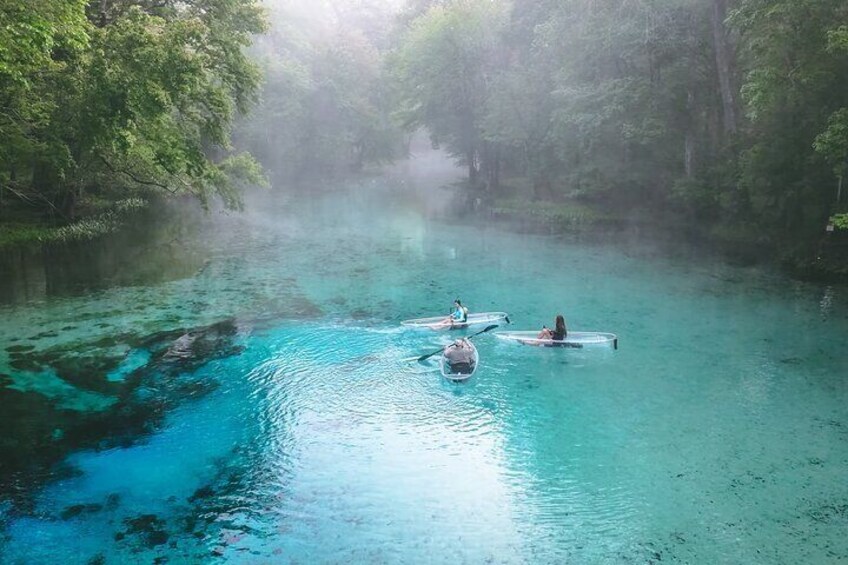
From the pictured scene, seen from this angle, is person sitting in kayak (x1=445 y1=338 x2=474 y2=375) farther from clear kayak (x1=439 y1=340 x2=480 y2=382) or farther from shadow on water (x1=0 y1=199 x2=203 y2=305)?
shadow on water (x1=0 y1=199 x2=203 y2=305)

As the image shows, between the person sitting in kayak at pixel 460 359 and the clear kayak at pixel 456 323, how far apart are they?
12.4 ft

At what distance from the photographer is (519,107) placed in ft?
152

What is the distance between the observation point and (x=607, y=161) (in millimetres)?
41125

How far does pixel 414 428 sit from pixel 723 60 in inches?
1091

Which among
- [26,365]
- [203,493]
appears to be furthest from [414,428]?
[26,365]

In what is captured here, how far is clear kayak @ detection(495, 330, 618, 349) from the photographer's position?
61.8 feet

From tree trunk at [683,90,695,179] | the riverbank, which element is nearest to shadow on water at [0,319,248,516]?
the riverbank

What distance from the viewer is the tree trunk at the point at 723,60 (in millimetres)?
32156

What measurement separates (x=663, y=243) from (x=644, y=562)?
26554mm

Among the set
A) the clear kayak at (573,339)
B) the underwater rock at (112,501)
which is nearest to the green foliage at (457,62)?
the clear kayak at (573,339)

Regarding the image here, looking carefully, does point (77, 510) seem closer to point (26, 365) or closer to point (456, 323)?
point (26, 365)

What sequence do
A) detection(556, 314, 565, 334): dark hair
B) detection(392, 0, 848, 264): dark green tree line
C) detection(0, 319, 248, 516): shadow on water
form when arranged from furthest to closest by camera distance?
detection(392, 0, 848, 264): dark green tree line < detection(556, 314, 565, 334): dark hair < detection(0, 319, 248, 516): shadow on water

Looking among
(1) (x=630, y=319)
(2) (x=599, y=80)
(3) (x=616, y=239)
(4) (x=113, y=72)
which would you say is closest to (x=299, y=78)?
(2) (x=599, y=80)

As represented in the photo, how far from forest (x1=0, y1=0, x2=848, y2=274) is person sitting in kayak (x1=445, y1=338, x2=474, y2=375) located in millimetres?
12793
